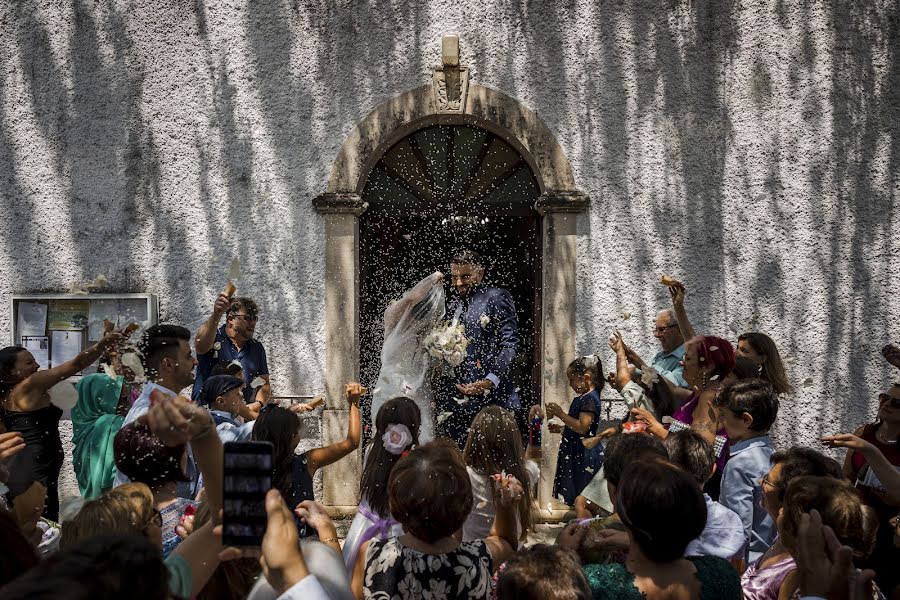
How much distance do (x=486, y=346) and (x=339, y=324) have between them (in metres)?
1.25

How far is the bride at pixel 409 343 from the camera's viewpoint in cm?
603

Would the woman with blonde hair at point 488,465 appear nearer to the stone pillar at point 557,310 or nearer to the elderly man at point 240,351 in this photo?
the elderly man at point 240,351

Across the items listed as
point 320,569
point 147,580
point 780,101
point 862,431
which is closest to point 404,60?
point 780,101

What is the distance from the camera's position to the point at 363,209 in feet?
21.5

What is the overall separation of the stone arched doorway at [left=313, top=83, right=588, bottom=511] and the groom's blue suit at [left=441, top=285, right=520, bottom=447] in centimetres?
51

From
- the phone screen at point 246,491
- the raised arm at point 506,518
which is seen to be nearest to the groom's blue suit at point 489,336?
the raised arm at point 506,518

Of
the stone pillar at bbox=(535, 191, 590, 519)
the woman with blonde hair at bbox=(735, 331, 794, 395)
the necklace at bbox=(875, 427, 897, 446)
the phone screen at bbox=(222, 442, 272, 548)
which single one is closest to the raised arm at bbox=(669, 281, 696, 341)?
the woman with blonde hair at bbox=(735, 331, 794, 395)

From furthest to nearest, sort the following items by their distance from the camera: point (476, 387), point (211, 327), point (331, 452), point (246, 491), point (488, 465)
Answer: point (476, 387) < point (211, 327) < point (331, 452) < point (488, 465) < point (246, 491)

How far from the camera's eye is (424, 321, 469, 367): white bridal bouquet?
5996mm

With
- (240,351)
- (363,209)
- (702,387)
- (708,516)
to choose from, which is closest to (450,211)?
(363,209)

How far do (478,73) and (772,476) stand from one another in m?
4.50

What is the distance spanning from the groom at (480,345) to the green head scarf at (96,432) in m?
2.73

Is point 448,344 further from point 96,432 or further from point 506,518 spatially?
point 506,518

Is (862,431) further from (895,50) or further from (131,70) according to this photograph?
(131,70)
